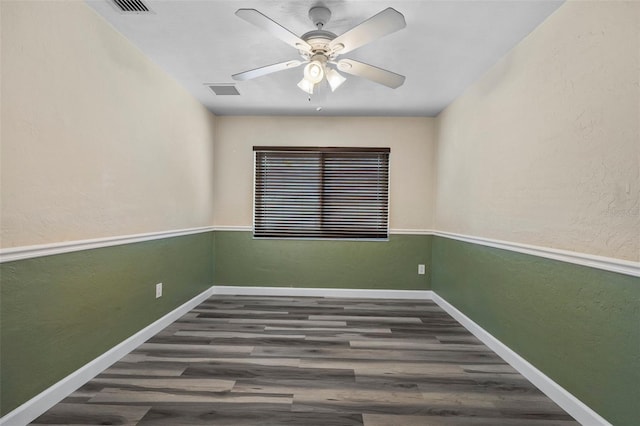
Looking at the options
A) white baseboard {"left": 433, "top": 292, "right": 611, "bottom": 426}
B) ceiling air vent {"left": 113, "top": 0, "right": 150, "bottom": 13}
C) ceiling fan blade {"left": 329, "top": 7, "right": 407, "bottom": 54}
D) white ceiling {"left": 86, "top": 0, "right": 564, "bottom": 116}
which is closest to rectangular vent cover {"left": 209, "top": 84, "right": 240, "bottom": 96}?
white ceiling {"left": 86, "top": 0, "right": 564, "bottom": 116}

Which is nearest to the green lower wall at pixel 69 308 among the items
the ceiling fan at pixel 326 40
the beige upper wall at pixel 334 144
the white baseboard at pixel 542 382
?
the beige upper wall at pixel 334 144

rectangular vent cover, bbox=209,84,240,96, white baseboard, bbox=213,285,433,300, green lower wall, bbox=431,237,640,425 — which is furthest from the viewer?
white baseboard, bbox=213,285,433,300

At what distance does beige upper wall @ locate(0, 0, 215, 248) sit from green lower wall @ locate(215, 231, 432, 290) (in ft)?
4.83

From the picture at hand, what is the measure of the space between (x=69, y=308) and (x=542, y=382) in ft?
8.96

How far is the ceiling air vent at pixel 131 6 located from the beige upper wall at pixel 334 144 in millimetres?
2190

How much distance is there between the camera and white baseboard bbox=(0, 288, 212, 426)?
1.57 metres

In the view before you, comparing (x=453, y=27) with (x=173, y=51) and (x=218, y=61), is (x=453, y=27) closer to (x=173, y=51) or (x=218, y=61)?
(x=218, y=61)

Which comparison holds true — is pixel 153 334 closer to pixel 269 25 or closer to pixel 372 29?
pixel 269 25

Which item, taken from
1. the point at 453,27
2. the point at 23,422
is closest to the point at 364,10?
the point at 453,27

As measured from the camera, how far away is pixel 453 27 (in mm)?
2121

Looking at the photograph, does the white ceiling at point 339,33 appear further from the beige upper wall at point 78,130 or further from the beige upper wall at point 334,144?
the beige upper wall at point 334,144

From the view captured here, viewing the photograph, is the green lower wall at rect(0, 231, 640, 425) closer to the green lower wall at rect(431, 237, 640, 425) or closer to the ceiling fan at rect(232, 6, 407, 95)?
the green lower wall at rect(431, 237, 640, 425)

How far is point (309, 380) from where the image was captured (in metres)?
2.07

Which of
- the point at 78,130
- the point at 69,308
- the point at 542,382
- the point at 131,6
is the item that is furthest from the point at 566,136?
the point at 69,308
